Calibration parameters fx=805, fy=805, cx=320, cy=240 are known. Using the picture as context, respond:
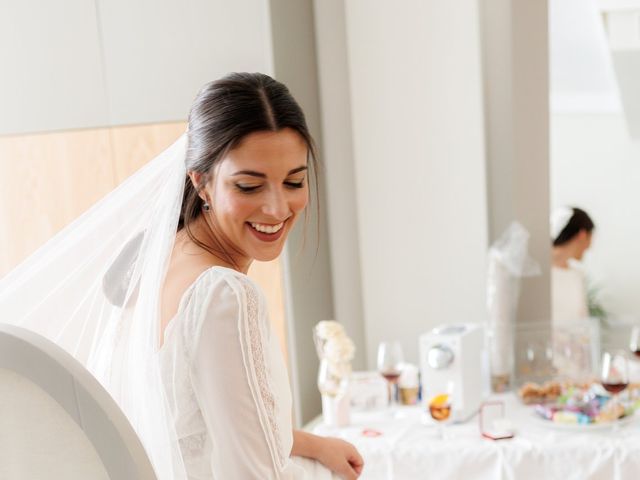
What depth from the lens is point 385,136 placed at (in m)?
2.98

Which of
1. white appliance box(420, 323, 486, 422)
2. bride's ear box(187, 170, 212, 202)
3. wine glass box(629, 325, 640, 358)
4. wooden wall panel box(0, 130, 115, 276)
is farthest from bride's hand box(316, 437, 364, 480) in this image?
wooden wall panel box(0, 130, 115, 276)

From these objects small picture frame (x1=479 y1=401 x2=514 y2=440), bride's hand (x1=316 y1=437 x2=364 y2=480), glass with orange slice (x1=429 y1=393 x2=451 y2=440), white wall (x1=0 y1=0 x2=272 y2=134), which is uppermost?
white wall (x1=0 y1=0 x2=272 y2=134)

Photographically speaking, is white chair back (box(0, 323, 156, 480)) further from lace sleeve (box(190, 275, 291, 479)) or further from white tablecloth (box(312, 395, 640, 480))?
white tablecloth (box(312, 395, 640, 480))

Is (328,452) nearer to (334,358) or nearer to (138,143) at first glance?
(334,358)

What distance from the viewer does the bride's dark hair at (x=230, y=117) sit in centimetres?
134

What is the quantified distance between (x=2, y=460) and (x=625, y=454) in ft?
5.32

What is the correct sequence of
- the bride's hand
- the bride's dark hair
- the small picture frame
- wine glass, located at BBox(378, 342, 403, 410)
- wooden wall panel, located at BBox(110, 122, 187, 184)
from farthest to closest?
wooden wall panel, located at BBox(110, 122, 187, 184)
wine glass, located at BBox(378, 342, 403, 410)
the small picture frame
the bride's hand
the bride's dark hair

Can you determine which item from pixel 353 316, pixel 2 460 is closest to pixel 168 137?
pixel 353 316

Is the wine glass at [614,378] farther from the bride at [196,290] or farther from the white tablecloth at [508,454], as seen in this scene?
the bride at [196,290]

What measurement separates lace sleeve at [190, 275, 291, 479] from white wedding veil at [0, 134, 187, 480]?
107 millimetres

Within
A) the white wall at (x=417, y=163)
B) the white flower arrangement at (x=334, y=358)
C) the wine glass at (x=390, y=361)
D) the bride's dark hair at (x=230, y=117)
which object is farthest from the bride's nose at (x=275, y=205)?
the white wall at (x=417, y=163)

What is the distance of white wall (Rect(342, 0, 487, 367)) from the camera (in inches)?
114

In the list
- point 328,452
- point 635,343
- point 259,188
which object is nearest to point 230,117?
point 259,188

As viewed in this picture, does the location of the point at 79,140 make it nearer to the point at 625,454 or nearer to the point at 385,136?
the point at 385,136
